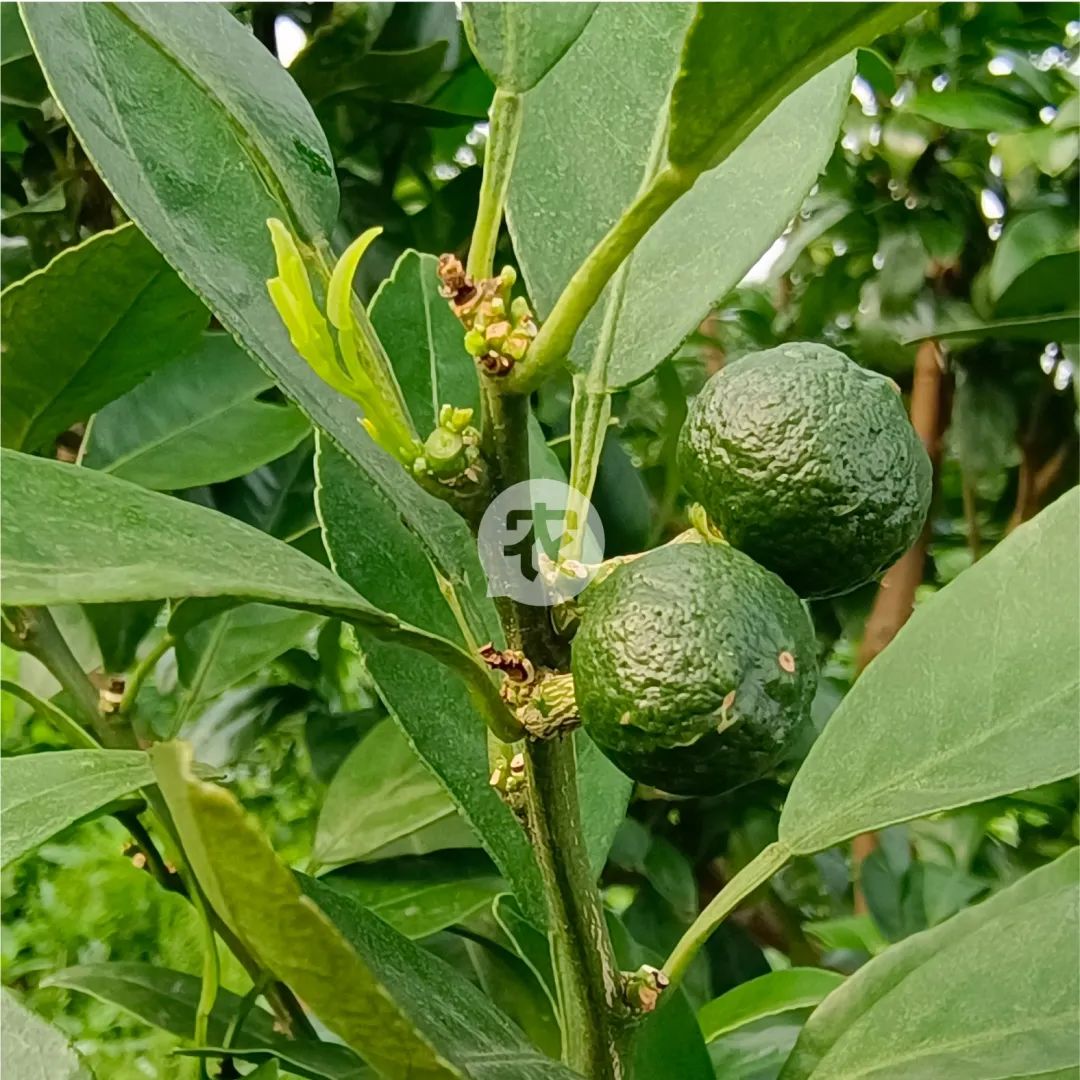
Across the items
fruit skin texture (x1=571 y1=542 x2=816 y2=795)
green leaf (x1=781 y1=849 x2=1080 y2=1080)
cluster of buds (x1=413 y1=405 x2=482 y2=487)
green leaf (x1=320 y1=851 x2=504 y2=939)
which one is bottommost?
green leaf (x1=320 y1=851 x2=504 y2=939)

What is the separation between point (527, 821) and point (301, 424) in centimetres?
36

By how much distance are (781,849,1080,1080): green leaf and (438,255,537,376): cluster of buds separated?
26cm

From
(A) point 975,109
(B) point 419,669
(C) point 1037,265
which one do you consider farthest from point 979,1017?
(A) point 975,109

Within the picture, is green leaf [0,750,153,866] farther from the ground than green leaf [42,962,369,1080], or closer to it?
farther from the ground

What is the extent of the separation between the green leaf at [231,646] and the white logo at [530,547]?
34cm

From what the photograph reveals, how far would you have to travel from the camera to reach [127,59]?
0.41 meters

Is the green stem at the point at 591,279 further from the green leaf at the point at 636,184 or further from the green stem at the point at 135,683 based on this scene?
the green stem at the point at 135,683

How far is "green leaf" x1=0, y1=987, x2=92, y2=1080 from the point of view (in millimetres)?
351

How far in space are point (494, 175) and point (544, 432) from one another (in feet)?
1.69

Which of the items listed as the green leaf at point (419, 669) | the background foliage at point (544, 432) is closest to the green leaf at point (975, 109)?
the background foliage at point (544, 432)

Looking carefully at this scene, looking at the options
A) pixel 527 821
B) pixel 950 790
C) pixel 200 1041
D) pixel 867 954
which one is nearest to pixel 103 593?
pixel 527 821

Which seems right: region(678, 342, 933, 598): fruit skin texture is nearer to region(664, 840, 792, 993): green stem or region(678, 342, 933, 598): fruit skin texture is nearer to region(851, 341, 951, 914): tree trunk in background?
region(664, 840, 792, 993): green stem

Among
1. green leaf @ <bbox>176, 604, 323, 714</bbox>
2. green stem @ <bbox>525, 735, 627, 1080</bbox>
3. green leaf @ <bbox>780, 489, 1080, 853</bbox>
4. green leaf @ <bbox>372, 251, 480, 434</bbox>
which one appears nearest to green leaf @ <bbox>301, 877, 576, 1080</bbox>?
green stem @ <bbox>525, 735, 627, 1080</bbox>

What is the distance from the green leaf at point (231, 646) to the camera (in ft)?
2.30
